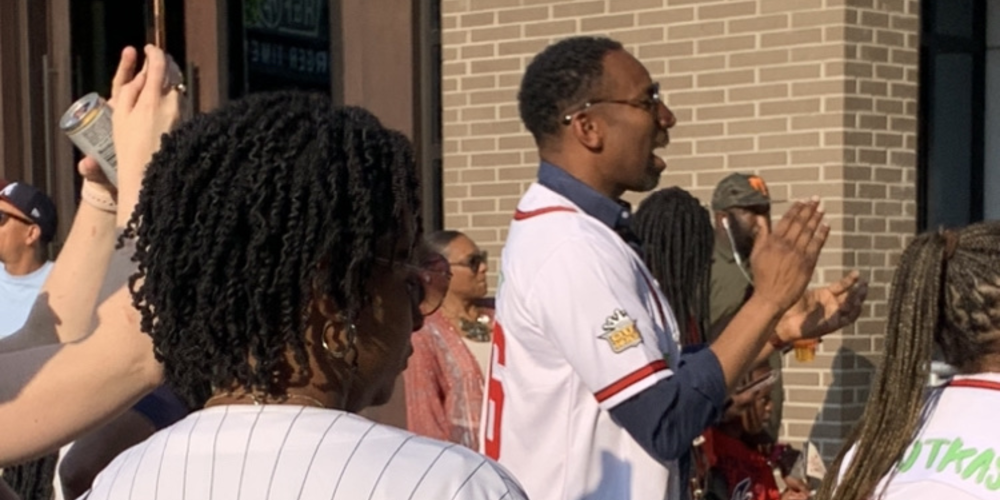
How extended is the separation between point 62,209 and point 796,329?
7.66 metres

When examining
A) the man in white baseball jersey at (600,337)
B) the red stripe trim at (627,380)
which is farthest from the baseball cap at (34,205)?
the red stripe trim at (627,380)

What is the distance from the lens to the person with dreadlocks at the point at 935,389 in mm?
3018

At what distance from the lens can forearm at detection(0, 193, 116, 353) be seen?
11.0 feet

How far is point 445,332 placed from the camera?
22.4 ft

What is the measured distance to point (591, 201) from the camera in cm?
405

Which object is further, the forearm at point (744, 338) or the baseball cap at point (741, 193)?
the baseball cap at point (741, 193)

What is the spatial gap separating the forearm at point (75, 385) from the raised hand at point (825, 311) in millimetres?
1935

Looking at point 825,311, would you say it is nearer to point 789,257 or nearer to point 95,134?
point 789,257

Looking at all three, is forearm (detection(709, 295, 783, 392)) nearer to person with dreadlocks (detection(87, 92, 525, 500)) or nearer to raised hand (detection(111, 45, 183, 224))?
raised hand (detection(111, 45, 183, 224))

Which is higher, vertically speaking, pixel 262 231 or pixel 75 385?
pixel 262 231

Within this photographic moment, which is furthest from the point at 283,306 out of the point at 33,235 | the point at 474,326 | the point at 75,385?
the point at 33,235

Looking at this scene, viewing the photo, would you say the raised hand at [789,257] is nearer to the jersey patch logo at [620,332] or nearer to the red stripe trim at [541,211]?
the jersey patch logo at [620,332]

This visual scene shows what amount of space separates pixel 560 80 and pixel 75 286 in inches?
52.3

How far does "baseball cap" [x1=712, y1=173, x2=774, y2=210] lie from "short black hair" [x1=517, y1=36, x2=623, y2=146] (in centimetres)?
308
